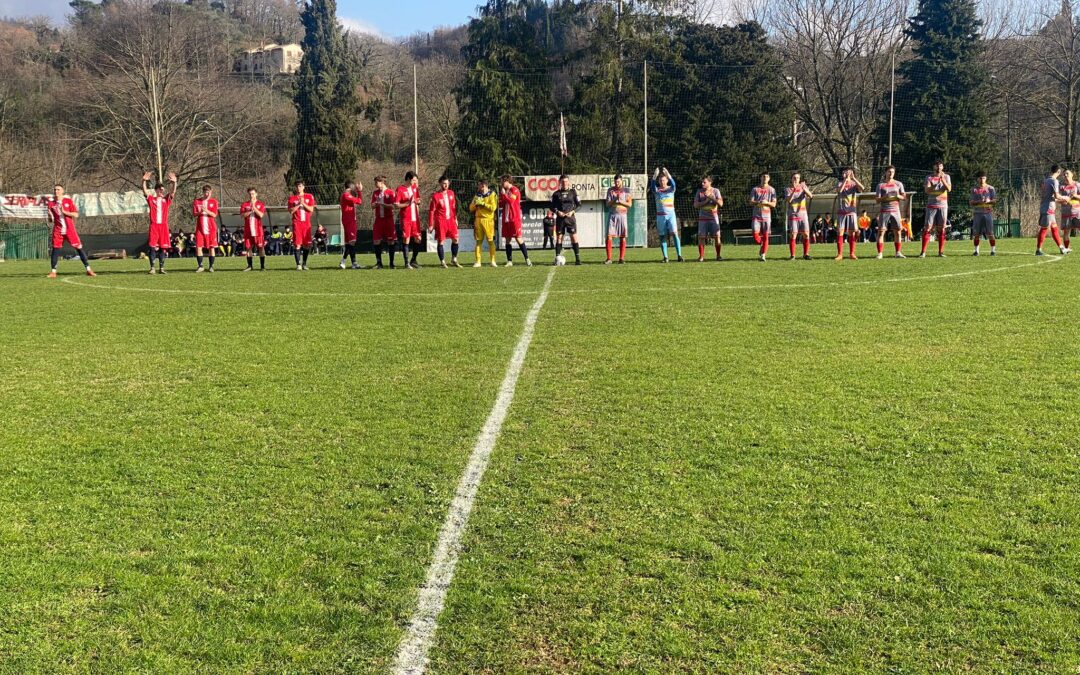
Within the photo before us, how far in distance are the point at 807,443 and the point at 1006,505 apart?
3.49 feet

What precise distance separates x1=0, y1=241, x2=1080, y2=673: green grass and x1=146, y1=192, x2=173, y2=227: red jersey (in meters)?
11.9

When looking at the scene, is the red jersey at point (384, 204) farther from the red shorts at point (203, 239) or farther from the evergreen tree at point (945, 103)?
the evergreen tree at point (945, 103)

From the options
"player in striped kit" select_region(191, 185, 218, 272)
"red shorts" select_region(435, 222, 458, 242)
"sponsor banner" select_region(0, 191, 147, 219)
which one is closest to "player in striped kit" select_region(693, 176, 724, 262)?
"red shorts" select_region(435, 222, 458, 242)

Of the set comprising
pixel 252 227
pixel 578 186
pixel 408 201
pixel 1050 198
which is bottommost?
pixel 252 227

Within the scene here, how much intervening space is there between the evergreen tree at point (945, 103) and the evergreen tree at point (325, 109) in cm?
2829

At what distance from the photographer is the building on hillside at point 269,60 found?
71.4 meters

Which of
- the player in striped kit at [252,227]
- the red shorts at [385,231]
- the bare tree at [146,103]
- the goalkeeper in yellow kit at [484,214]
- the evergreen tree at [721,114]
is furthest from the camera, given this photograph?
the bare tree at [146,103]

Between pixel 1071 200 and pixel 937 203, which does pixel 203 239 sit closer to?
pixel 937 203

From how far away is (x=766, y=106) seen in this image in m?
47.6

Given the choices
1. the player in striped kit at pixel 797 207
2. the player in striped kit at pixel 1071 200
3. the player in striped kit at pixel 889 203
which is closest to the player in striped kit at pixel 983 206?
the player in striped kit at pixel 1071 200

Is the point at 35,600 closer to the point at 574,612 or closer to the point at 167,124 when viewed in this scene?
the point at 574,612

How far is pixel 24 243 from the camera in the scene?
38812 mm

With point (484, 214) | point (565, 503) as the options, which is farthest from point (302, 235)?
point (565, 503)

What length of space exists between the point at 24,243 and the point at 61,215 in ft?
77.3
